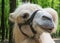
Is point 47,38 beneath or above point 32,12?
beneath

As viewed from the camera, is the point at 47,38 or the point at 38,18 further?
the point at 47,38

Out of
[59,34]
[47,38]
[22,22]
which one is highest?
[22,22]

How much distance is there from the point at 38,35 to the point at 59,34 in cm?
796

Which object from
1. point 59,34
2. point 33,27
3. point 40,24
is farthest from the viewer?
point 59,34

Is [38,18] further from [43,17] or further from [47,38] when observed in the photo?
[47,38]

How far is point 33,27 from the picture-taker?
236 centimetres

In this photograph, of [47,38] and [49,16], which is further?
[47,38]

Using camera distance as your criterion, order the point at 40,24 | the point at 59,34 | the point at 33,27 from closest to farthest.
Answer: the point at 40,24 → the point at 33,27 → the point at 59,34

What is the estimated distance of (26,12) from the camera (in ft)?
7.64

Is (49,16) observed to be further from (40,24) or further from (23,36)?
(23,36)

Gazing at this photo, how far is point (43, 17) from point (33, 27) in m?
0.19

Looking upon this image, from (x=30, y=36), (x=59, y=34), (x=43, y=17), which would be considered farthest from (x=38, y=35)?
(x=59, y=34)

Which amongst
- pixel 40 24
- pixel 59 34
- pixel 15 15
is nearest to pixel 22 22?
pixel 15 15

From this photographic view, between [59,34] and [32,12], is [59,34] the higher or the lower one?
the lower one
